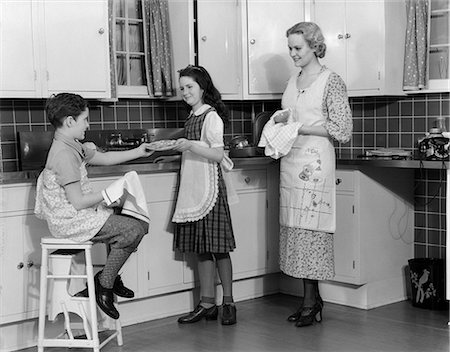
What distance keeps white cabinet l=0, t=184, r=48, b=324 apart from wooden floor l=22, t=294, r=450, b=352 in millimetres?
233

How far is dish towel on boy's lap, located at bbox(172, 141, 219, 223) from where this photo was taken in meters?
4.14

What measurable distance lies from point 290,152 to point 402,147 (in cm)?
96

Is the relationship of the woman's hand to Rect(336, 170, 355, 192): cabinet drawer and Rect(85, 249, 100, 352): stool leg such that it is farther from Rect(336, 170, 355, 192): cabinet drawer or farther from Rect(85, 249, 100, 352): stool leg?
Rect(85, 249, 100, 352): stool leg

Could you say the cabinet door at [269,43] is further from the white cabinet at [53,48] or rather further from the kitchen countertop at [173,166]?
the white cabinet at [53,48]

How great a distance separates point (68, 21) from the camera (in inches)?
165

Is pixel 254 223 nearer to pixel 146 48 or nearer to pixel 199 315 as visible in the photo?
pixel 199 315

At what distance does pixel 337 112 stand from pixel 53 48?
1.47 m

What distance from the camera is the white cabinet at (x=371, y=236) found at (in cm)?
451

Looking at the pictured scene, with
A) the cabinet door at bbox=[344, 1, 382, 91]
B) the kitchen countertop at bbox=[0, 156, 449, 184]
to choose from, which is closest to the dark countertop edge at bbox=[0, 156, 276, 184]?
the kitchen countertop at bbox=[0, 156, 449, 184]

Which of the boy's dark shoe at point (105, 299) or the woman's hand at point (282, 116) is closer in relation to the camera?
the boy's dark shoe at point (105, 299)

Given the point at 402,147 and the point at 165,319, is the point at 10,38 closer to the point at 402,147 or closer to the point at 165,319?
the point at 165,319

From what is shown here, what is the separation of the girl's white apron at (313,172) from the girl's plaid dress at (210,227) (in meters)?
0.35

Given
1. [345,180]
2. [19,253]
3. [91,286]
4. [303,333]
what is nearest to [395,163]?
[345,180]

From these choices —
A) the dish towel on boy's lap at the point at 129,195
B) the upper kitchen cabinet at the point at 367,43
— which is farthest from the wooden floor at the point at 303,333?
the upper kitchen cabinet at the point at 367,43
